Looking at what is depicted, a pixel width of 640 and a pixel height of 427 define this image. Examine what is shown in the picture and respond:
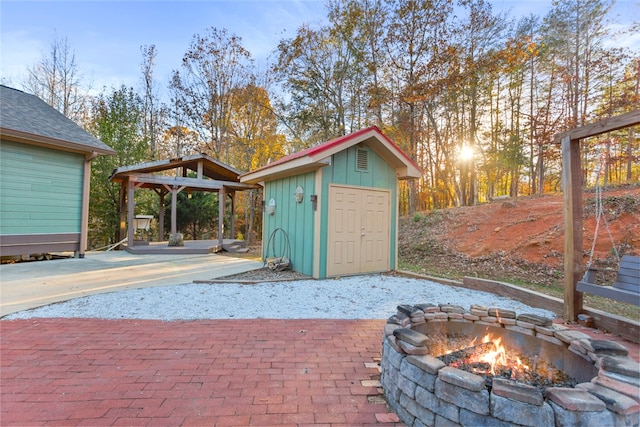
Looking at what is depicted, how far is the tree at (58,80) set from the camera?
1418 cm

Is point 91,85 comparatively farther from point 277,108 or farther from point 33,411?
point 33,411

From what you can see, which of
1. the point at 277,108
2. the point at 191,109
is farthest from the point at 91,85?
the point at 277,108

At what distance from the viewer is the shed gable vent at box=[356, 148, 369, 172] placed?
20.0 feet

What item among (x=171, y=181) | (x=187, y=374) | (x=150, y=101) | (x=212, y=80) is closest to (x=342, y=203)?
(x=187, y=374)

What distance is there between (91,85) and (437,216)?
17.6 meters

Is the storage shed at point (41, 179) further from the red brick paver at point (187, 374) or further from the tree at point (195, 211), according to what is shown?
the tree at point (195, 211)

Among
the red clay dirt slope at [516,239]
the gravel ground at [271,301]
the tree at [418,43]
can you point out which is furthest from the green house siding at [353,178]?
the tree at [418,43]

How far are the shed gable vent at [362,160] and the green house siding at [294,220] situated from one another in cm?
101

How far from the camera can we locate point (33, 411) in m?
1.74

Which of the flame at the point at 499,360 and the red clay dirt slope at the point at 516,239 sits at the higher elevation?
the red clay dirt slope at the point at 516,239

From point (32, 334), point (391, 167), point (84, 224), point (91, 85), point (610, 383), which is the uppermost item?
point (91, 85)

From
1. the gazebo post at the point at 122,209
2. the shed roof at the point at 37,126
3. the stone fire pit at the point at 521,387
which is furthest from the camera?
the gazebo post at the point at 122,209

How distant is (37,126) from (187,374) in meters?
8.49

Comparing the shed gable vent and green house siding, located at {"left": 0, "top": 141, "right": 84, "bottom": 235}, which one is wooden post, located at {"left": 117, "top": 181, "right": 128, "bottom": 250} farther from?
the shed gable vent
